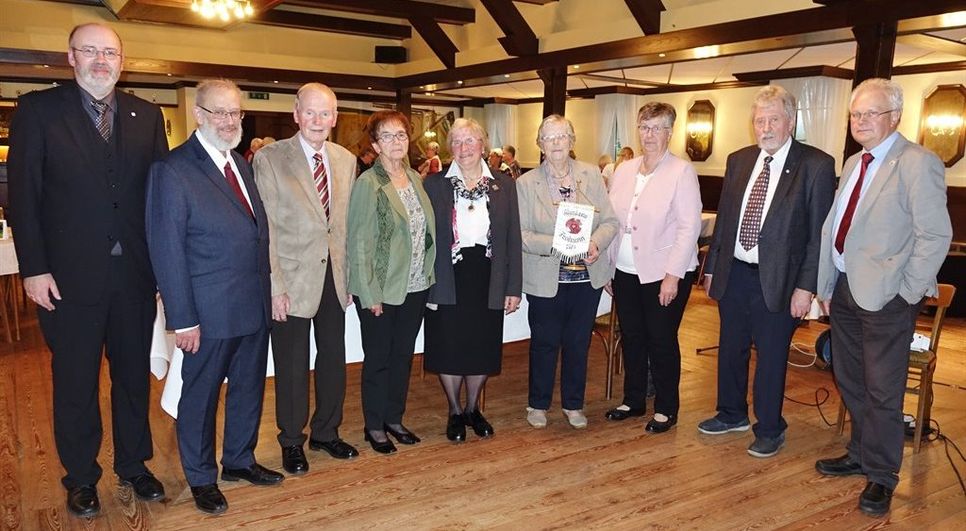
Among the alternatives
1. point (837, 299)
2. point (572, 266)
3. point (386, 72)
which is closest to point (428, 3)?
point (386, 72)

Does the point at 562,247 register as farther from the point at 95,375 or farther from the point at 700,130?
the point at 700,130

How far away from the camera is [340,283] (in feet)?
9.83

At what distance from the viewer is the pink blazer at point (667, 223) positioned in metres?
3.36

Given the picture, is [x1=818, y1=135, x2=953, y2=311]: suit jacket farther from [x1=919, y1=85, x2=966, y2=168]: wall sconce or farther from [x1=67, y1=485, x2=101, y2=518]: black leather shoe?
[x1=919, y1=85, x2=966, y2=168]: wall sconce

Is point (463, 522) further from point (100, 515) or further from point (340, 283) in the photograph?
point (100, 515)

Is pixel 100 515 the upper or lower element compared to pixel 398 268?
lower

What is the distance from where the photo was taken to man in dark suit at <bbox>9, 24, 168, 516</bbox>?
2.43 m

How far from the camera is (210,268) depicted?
2.50m

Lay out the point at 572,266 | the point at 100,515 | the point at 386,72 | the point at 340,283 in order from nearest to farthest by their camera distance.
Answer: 1. the point at 100,515
2. the point at 340,283
3. the point at 572,266
4. the point at 386,72

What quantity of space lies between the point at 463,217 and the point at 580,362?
3.42 feet

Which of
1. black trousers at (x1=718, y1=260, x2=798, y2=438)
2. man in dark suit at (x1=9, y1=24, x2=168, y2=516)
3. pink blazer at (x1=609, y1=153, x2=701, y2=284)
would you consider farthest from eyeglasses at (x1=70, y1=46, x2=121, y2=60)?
black trousers at (x1=718, y1=260, x2=798, y2=438)

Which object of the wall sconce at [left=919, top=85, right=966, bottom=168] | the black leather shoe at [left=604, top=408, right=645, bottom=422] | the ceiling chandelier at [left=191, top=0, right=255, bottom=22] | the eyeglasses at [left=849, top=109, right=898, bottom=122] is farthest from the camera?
the wall sconce at [left=919, top=85, right=966, bottom=168]

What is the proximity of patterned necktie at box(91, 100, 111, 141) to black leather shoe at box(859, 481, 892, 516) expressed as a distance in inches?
129

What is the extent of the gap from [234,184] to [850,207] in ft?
8.17
